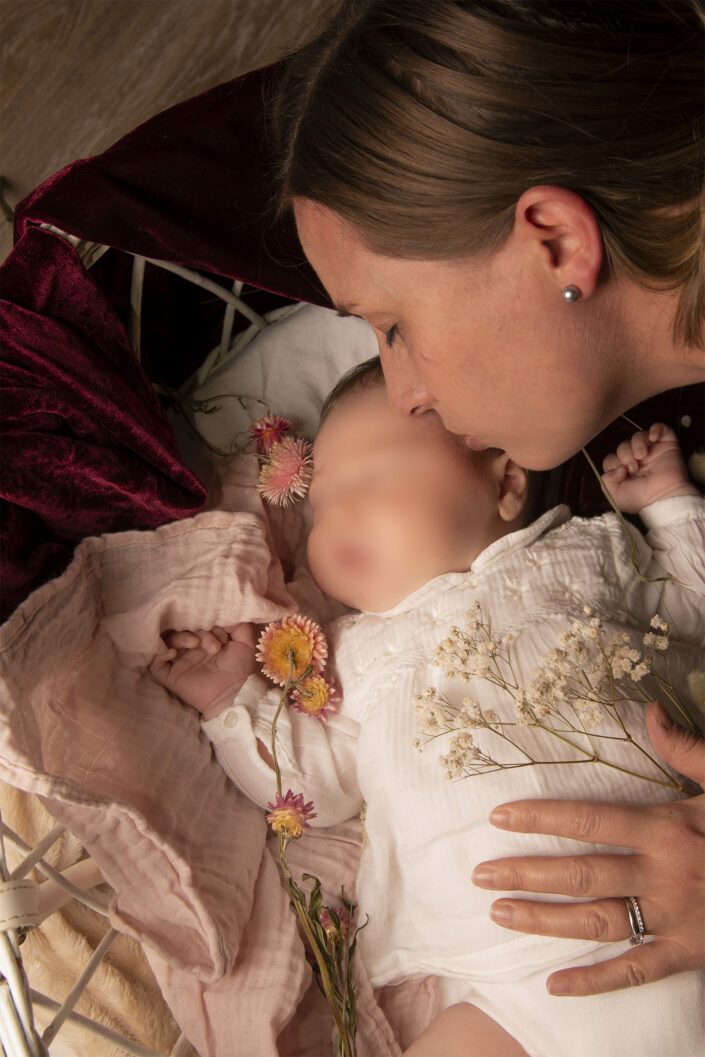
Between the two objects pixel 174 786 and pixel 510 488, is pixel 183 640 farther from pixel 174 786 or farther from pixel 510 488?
pixel 510 488

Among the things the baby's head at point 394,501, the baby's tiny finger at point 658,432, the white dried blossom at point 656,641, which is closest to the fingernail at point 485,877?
the white dried blossom at point 656,641

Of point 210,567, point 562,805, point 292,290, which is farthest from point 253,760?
point 292,290

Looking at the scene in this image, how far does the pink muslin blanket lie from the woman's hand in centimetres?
39

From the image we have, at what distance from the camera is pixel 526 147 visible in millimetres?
830

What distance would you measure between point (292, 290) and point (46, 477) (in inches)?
21.2

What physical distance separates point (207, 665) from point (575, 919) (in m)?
0.70

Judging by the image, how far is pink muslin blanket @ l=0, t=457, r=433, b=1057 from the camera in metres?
1.14

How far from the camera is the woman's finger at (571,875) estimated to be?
37.2 inches

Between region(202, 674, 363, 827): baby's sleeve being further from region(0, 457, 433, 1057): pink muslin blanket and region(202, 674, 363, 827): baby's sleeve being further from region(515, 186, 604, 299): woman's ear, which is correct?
region(515, 186, 604, 299): woman's ear

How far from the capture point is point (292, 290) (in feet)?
4.80

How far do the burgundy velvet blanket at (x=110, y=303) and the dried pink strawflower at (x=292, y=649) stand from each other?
0.25 metres

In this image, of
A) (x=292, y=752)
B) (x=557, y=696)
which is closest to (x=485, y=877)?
(x=557, y=696)

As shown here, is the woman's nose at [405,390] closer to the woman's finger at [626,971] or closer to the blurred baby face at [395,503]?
the blurred baby face at [395,503]

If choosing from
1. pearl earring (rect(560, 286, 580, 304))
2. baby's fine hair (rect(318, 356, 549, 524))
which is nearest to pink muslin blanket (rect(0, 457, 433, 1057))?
baby's fine hair (rect(318, 356, 549, 524))
